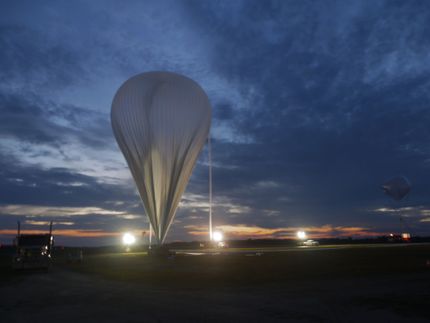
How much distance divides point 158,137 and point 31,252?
48.6ft

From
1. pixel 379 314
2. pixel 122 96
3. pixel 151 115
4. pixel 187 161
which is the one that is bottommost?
pixel 379 314

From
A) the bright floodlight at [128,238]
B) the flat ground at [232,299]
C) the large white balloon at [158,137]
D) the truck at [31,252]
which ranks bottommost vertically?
the flat ground at [232,299]

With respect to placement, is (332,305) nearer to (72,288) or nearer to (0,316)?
(0,316)

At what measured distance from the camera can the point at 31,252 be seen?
1272 inches

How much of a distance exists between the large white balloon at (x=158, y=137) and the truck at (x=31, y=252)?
9264 millimetres

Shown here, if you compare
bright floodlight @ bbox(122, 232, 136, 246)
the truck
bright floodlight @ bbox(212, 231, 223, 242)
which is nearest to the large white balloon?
the truck

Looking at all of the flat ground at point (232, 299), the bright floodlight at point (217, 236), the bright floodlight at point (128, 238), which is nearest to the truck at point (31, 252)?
the flat ground at point (232, 299)

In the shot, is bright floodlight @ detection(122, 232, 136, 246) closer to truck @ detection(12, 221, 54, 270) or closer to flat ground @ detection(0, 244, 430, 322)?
truck @ detection(12, 221, 54, 270)

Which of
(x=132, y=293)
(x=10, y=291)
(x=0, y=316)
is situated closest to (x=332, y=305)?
(x=132, y=293)

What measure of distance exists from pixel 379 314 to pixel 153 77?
30490 mm

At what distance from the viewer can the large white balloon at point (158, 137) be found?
3459 cm

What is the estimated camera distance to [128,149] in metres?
35.1

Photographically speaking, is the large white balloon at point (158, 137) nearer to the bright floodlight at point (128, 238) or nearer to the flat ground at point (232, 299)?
the flat ground at point (232, 299)

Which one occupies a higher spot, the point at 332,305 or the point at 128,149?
the point at 128,149
